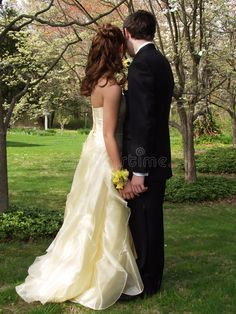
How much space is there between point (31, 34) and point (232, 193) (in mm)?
7215

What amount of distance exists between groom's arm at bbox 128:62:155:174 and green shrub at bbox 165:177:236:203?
5.81 meters

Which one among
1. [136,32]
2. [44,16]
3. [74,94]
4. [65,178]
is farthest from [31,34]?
[136,32]

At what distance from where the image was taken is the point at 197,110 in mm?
10672

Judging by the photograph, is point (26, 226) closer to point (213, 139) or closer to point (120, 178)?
point (120, 178)

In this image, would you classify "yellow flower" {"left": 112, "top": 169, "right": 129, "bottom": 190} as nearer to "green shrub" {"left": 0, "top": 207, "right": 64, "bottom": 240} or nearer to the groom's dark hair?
the groom's dark hair

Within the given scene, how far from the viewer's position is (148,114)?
341 centimetres

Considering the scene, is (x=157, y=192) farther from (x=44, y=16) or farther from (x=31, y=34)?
(x=31, y=34)

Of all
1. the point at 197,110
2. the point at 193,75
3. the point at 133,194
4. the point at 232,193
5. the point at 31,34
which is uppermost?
the point at 31,34

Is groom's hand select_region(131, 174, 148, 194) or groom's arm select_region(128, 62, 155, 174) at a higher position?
groom's arm select_region(128, 62, 155, 174)

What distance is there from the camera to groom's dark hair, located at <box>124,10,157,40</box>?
3463 mm

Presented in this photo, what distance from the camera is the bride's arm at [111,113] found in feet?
11.6

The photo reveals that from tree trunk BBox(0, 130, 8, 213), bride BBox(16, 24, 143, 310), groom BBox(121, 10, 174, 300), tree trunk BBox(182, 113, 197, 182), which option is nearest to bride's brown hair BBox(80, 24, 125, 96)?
bride BBox(16, 24, 143, 310)

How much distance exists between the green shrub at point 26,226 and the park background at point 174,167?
0.01m

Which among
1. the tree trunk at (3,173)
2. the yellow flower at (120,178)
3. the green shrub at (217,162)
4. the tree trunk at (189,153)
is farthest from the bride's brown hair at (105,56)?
the green shrub at (217,162)
